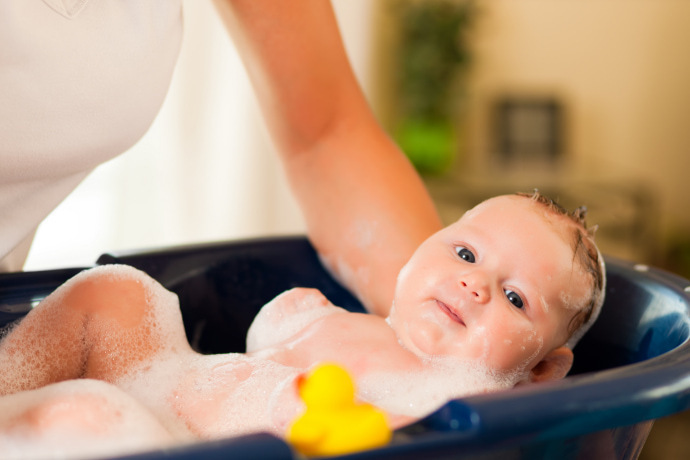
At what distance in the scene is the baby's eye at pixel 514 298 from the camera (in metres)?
0.79

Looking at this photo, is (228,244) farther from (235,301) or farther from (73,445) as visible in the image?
(73,445)

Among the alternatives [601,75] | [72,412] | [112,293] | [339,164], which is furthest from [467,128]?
[72,412]

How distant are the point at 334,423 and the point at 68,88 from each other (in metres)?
0.41

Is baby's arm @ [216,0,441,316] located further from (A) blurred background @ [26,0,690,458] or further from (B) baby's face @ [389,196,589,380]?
(A) blurred background @ [26,0,690,458]

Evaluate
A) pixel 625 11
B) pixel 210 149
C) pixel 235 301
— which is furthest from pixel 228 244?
pixel 625 11

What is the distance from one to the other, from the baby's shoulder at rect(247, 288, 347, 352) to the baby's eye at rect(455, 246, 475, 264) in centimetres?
16

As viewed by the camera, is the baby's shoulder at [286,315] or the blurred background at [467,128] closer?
the baby's shoulder at [286,315]

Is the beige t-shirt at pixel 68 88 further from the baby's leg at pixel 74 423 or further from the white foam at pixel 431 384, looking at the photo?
→ the white foam at pixel 431 384

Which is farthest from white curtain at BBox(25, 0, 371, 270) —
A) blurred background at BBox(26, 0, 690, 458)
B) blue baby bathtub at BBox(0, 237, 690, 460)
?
blue baby bathtub at BBox(0, 237, 690, 460)

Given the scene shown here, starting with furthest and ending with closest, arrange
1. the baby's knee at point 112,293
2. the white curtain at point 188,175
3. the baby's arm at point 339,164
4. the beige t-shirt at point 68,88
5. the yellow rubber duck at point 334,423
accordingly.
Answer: the white curtain at point 188,175, the baby's arm at point 339,164, the baby's knee at point 112,293, the beige t-shirt at point 68,88, the yellow rubber duck at point 334,423

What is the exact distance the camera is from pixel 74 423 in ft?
1.84

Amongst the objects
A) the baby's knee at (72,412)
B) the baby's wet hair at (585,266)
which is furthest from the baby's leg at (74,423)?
the baby's wet hair at (585,266)

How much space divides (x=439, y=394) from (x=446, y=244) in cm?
18

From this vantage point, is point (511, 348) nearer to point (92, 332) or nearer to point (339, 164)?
point (339, 164)
